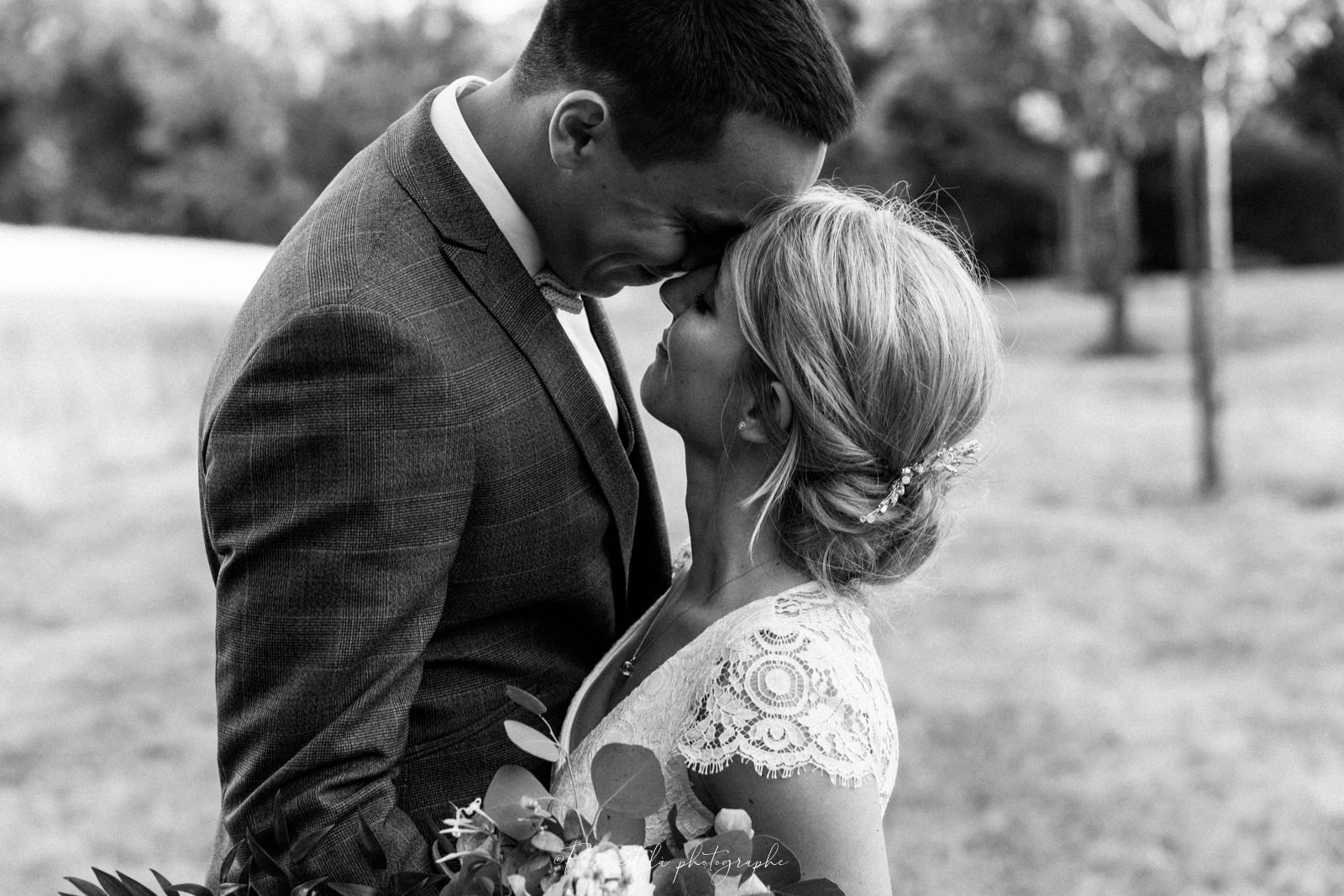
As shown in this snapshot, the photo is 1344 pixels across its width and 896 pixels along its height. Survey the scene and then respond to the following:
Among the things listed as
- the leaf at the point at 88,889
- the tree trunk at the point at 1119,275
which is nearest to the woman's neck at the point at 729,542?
the leaf at the point at 88,889

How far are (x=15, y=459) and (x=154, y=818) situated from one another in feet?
18.2

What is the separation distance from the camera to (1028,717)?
5777 mm

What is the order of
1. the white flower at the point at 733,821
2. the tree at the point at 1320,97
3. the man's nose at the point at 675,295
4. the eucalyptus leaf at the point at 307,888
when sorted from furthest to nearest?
the tree at the point at 1320,97
the man's nose at the point at 675,295
the eucalyptus leaf at the point at 307,888
the white flower at the point at 733,821

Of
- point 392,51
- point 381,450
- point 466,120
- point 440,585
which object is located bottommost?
point 392,51

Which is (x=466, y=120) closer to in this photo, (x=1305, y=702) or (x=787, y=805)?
(x=787, y=805)

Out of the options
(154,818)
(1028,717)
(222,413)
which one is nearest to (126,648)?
(154,818)

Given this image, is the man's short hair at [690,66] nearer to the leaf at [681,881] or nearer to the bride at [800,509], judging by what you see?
the bride at [800,509]

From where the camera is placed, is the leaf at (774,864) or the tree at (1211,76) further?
the tree at (1211,76)

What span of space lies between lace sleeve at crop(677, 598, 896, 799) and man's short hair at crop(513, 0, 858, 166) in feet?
2.47

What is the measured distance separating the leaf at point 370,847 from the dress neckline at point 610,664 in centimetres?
42

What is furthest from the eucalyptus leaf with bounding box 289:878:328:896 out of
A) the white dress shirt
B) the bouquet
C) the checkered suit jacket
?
the white dress shirt

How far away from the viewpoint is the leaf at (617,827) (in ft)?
5.17

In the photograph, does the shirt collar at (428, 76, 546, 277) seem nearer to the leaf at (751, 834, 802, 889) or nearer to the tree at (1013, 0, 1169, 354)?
the leaf at (751, 834, 802, 889)

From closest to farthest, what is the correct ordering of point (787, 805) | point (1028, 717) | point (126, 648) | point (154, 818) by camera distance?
point (787, 805), point (154, 818), point (1028, 717), point (126, 648)
